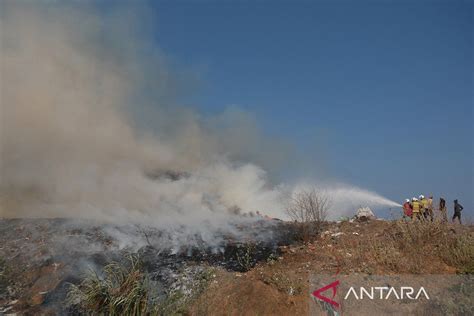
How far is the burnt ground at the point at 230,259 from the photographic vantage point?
9766 mm

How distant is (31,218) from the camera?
54.0 feet

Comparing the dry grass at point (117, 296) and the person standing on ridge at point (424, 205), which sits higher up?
the person standing on ridge at point (424, 205)

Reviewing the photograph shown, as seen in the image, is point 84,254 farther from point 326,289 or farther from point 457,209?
point 457,209

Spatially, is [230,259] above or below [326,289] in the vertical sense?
above

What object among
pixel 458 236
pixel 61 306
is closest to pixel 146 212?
pixel 61 306

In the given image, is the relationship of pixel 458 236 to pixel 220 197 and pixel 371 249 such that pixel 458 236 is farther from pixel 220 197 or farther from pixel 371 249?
pixel 220 197

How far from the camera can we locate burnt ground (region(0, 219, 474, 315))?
9.77 meters

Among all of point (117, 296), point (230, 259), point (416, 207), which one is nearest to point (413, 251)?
point (416, 207)

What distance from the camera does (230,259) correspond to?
12.9 m

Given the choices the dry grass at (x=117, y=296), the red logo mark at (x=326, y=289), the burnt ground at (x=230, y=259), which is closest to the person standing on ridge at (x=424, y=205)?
the burnt ground at (x=230, y=259)

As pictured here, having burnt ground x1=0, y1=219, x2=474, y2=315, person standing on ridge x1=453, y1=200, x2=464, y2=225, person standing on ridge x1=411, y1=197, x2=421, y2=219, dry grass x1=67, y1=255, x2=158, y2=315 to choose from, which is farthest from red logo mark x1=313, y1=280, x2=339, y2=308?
person standing on ridge x1=453, y1=200, x2=464, y2=225

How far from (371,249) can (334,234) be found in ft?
9.49

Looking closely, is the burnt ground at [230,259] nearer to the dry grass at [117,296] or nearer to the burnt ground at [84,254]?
the burnt ground at [84,254]

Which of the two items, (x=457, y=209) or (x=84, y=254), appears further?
(x=457, y=209)
